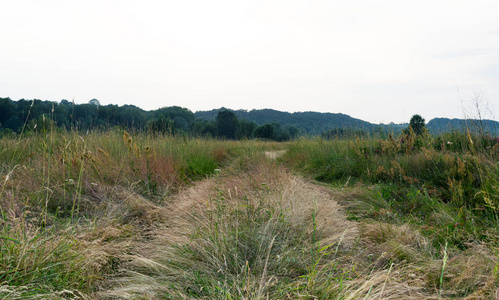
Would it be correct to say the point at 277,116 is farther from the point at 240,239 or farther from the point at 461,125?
the point at 240,239

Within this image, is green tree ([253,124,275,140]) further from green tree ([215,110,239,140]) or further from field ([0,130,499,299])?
field ([0,130,499,299])

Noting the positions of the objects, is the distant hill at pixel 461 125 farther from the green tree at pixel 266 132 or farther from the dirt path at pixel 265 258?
the green tree at pixel 266 132

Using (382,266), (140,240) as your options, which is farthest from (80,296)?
(382,266)

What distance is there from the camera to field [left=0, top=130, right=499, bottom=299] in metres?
1.65

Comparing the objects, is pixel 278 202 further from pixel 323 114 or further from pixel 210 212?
pixel 323 114

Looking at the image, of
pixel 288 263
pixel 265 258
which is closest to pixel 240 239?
pixel 265 258

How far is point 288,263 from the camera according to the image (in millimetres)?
1911

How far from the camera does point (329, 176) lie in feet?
19.6

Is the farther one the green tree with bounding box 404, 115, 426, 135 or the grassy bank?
the green tree with bounding box 404, 115, 426, 135

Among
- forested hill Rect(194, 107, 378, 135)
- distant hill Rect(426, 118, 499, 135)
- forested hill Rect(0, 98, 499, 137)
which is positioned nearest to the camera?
distant hill Rect(426, 118, 499, 135)

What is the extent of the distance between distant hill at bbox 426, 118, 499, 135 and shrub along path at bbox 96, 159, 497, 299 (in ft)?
11.7

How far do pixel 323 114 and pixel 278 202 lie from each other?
194ft

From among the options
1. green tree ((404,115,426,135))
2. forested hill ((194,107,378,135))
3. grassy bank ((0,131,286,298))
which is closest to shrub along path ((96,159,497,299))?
grassy bank ((0,131,286,298))

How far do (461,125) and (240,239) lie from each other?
5.86 meters
